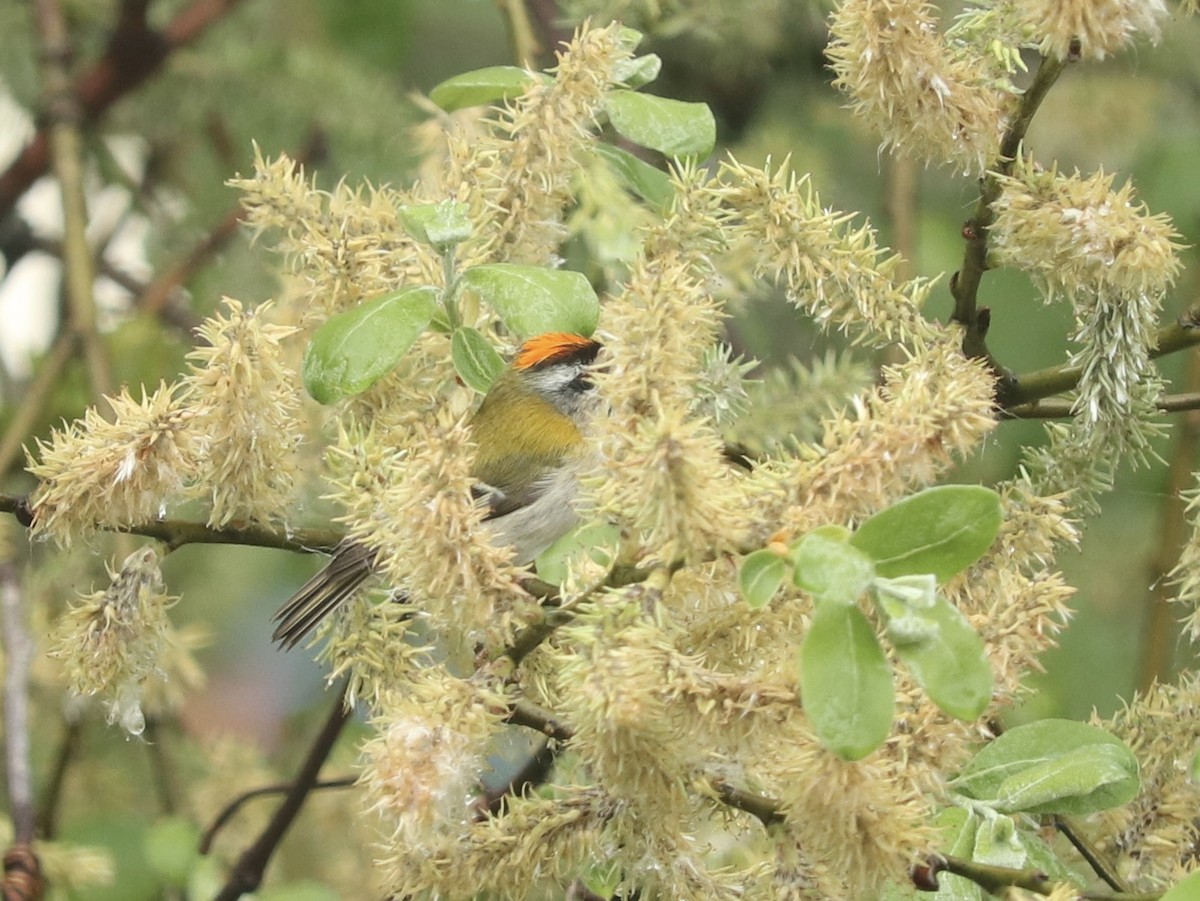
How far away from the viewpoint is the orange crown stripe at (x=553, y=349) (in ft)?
5.13

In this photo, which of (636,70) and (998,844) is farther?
(636,70)

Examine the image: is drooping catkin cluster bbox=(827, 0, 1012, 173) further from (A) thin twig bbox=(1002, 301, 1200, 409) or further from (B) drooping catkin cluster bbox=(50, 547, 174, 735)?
(B) drooping catkin cluster bbox=(50, 547, 174, 735)

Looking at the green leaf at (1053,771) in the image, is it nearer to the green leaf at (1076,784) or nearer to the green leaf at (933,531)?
the green leaf at (1076,784)

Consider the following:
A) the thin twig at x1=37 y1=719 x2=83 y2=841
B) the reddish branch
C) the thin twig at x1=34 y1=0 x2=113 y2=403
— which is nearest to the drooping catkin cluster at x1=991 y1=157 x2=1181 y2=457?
the thin twig at x1=34 y1=0 x2=113 y2=403

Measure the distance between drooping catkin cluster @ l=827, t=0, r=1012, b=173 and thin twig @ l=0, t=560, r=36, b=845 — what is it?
92 centimetres

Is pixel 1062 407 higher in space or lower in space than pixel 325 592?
higher

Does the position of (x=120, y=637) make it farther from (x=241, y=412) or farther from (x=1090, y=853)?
(x=1090, y=853)

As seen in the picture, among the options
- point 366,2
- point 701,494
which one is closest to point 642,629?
point 701,494

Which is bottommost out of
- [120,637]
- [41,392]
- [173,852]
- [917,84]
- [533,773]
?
[173,852]

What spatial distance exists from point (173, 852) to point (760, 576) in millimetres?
922

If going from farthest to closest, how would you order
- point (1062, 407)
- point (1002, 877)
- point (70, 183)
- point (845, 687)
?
point (70, 183), point (1062, 407), point (1002, 877), point (845, 687)

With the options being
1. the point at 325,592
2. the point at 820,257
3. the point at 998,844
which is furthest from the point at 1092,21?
the point at 325,592

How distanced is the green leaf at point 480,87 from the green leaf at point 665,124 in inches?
2.6

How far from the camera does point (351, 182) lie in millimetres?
2361
